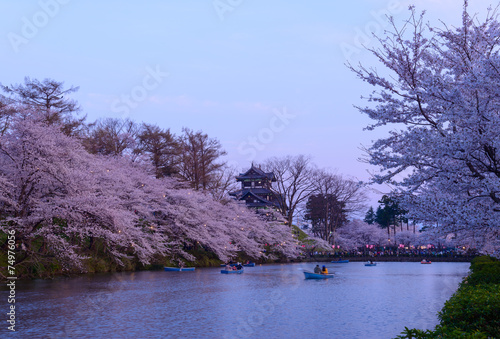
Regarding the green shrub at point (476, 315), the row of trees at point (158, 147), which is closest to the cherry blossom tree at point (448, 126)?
the green shrub at point (476, 315)

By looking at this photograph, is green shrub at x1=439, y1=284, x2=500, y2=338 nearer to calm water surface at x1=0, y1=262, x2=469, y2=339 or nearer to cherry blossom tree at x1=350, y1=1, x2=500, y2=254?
cherry blossom tree at x1=350, y1=1, x2=500, y2=254

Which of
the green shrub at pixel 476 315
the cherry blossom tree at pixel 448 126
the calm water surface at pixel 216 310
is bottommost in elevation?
the calm water surface at pixel 216 310

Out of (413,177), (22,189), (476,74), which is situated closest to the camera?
(476,74)

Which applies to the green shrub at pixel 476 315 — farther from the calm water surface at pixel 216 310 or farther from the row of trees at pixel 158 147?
the row of trees at pixel 158 147

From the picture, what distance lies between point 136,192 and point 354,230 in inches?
2778

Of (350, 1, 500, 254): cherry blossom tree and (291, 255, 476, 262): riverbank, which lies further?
(291, 255, 476, 262): riverbank

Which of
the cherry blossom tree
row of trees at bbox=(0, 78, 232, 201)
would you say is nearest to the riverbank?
row of trees at bbox=(0, 78, 232, 201)

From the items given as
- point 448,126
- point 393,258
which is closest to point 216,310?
point 448,126

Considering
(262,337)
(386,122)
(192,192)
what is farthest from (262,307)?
(192,192)

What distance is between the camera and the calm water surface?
15836 mm

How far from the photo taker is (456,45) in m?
12.6

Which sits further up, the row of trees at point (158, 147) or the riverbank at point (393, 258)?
the row of trees at point (158, 147)

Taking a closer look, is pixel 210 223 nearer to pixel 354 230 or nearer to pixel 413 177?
pixel 413 177

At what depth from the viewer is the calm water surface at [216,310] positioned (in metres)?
15.8
